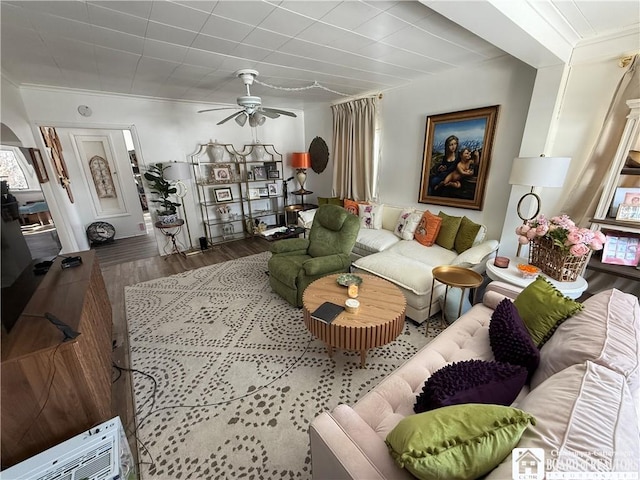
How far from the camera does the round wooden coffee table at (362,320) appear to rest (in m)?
1.69

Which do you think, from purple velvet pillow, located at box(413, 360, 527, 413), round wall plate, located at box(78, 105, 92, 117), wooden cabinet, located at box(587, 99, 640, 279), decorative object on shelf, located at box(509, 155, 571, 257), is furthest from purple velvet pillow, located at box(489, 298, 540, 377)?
round wall plate, located at box(78, 105, 92, 117)

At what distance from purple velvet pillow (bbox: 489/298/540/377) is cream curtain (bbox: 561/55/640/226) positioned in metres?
1.55

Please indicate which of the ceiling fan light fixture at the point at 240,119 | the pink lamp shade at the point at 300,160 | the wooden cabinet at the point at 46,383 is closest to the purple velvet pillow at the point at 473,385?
the wooden cabinet at the point at 46,383

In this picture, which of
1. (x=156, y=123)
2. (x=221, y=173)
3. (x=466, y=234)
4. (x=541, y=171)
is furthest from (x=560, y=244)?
(x=156, y=123)

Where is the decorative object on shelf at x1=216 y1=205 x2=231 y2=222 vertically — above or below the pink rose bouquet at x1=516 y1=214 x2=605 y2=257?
below

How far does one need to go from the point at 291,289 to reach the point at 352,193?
2276 millimetres

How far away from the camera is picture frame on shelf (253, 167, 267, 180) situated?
16.0 feet

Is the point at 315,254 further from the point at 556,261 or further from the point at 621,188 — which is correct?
the point at 621,188

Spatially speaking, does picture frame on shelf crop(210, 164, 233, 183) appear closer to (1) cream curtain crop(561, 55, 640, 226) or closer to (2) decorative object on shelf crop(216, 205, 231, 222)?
(2) decorative object on shelf crop(216, 205, 231, 222)

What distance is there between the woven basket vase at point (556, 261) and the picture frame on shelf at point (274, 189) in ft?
13.5

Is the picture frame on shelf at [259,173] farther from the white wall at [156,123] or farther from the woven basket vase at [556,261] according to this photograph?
the woven basket vase at [556,261]

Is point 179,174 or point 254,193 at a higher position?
point 179,174

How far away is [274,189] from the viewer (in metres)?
5.12

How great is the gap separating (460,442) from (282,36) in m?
2.55
